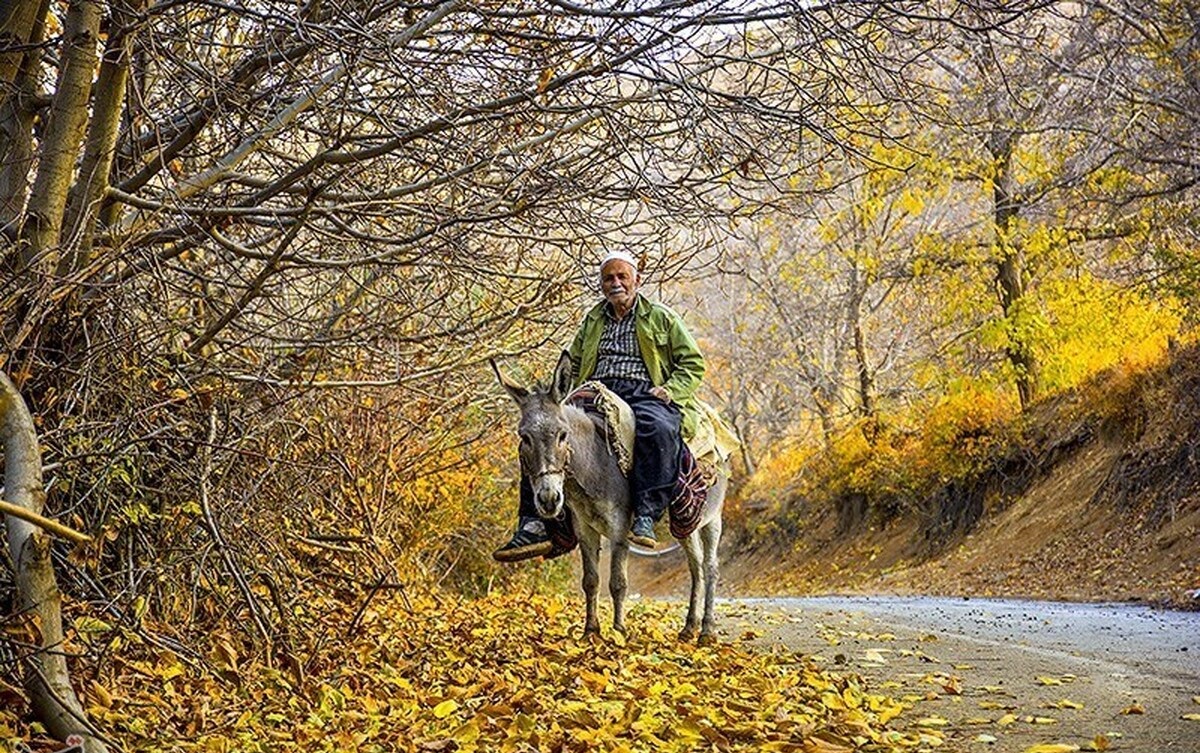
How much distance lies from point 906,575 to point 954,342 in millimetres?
5091

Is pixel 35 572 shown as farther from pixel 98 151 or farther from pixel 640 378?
pixel 640 378

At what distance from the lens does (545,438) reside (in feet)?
29.8

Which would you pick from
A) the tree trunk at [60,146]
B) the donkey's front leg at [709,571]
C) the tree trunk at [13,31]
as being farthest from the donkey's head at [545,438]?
the tree trunk at [13,31]

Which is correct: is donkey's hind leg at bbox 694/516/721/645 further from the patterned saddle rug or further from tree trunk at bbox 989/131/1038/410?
tree trunk at bbox 989/131/1038/410

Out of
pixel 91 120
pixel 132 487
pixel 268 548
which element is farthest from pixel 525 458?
pixel 91 120

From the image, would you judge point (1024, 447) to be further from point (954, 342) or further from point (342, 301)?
point (342, 301)

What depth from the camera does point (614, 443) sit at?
9.62 m

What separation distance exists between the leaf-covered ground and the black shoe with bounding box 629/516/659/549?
770mm

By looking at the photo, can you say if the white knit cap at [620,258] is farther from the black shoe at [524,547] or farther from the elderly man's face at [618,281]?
the black shoe at [524,547]

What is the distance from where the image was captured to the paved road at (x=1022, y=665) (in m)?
6.80

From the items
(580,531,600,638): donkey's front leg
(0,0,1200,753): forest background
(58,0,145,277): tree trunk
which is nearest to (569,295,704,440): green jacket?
(0,0,1200,753): forest background

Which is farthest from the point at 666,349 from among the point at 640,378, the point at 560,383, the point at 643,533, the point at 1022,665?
the point at 1022,665

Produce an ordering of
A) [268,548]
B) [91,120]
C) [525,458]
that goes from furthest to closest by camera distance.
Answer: [525,458] < [268,548] < [91,120]

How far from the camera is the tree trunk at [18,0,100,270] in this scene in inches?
275
